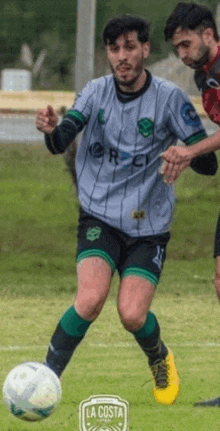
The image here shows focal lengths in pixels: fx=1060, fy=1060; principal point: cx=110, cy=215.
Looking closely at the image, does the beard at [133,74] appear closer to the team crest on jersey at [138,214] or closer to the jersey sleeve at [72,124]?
the jersey sleeve at [72,124]

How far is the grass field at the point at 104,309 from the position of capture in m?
6.22

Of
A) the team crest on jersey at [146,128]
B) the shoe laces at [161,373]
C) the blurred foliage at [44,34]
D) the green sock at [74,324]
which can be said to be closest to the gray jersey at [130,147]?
the team crest on jersey at [146,128]

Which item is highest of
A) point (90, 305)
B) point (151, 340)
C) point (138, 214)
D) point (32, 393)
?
point (138, 214)

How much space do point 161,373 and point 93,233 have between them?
956 millimetres

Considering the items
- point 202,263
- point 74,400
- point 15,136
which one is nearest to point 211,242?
point 202,263

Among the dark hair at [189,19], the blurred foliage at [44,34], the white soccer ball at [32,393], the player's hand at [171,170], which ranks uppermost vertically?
the dark hair at [189,19]

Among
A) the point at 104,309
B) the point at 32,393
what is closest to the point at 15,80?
the point at 104,309

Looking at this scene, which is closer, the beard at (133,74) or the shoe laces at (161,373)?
the beard at (133,74)

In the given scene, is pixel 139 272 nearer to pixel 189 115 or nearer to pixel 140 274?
pixel 140 274

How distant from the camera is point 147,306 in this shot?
19.7ft

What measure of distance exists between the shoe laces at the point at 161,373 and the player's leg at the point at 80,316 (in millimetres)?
676

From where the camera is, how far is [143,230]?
6.19 meters

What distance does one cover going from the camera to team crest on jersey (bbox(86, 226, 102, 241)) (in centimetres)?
611

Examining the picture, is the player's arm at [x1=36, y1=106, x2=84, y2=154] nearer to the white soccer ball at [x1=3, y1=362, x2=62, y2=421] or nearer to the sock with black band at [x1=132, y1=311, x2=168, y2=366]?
the sock with black band at [x1=132, y1=311, x2=168, y2=366]
